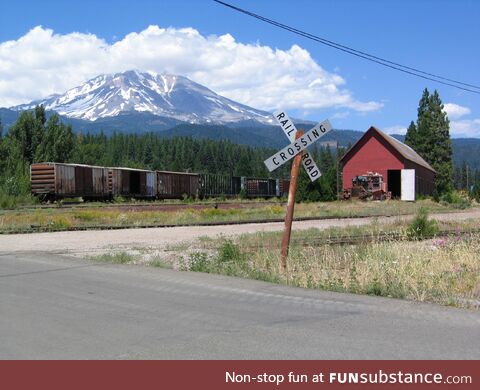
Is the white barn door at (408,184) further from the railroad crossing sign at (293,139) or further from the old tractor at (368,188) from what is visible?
the railroad crossing sign at (293,139)

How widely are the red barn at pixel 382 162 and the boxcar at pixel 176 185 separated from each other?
16814 millimetres

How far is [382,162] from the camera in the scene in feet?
213

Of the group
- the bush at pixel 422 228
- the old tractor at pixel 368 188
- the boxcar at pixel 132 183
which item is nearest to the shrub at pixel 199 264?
the bush at pixel 422 228

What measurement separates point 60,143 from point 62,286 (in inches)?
3123

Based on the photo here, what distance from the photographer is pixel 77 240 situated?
19906 mm

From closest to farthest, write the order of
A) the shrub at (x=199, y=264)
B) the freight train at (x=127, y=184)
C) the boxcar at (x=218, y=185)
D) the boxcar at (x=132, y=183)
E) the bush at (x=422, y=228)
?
1. the shrub at (x=199, y=264)
2. the bush at (x=422, y=228)
3. the freight train at (x=127, y=184)
4. the boxcar at (x=132, y=183)
5. the boxcar at (x=218, y=185)

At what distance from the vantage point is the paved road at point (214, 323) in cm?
574

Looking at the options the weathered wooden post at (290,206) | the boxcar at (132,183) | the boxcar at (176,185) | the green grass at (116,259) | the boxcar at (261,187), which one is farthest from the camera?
the boxcar at (261,187)

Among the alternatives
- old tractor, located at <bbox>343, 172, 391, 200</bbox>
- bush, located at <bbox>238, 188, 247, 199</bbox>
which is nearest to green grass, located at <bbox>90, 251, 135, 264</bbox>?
old tractor, located at <bbox>343, 172, 391, 200</bbox>

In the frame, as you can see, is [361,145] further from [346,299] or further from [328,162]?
[328,162]

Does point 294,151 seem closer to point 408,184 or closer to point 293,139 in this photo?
point 293,139
